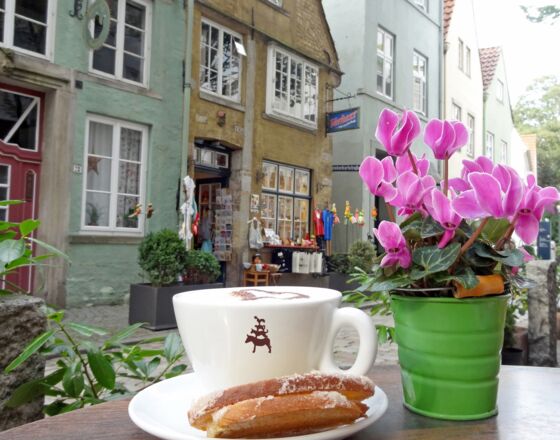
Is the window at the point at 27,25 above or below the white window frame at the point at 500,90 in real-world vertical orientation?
below

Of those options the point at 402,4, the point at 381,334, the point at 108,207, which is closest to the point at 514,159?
the point at 402,4

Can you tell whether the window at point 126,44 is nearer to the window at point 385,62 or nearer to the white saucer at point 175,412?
the window at point 385,62

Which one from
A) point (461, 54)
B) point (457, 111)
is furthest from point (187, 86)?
point (461, 54)

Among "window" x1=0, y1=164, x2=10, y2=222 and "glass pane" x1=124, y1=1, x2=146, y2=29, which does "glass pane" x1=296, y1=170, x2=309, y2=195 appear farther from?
"window" x1=0, y1=164, x2=10, y2=222

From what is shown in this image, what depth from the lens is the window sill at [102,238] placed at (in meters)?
7.73

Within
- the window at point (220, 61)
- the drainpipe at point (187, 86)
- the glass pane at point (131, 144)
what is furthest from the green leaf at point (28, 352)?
the window at point (220, 61)

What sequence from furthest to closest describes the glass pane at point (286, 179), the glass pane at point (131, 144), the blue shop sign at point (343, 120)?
the glass pane at point (286, 179) < the blue shop sign at point (343, 120) < the glass pane at point (131, 144)

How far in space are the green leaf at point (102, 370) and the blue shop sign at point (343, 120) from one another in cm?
1090

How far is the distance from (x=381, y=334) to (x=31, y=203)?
7.43 meters

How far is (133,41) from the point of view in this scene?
348 inches

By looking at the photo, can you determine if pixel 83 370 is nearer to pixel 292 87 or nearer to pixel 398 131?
pixel 398 131

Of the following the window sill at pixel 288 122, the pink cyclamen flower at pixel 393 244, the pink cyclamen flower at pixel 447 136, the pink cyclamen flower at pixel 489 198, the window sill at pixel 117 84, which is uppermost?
the window sill at pixel 288 122

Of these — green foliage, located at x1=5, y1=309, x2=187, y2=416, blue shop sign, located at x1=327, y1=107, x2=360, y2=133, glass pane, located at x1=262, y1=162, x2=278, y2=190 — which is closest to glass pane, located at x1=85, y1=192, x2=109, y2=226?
glass pane, located at x1=262, y1=162, x2=278, y2=190

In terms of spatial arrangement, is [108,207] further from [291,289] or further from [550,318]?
[291,289]
